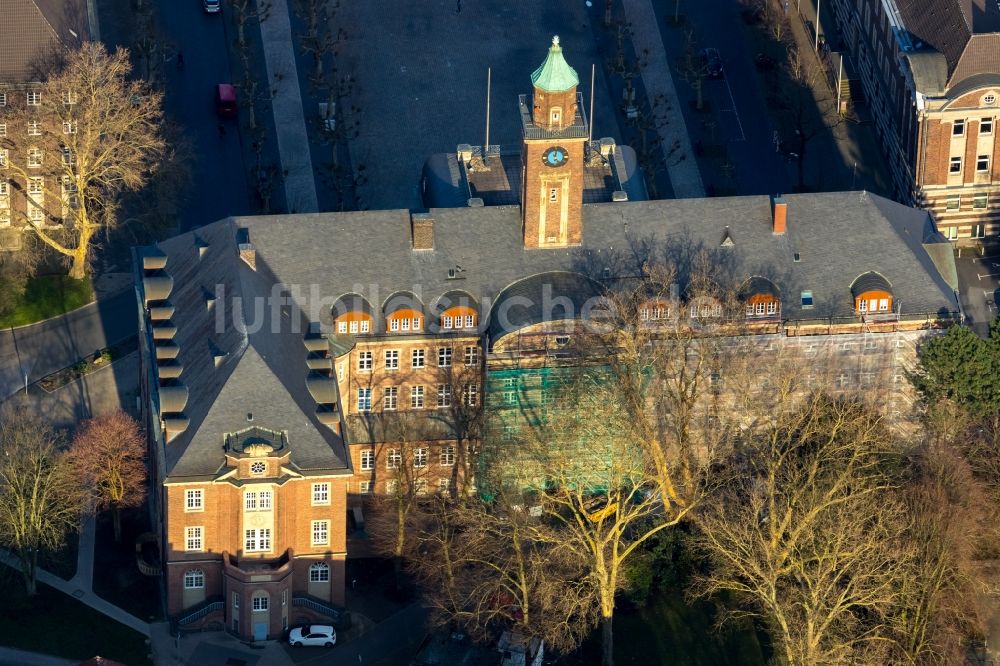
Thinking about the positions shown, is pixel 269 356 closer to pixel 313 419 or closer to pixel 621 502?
pixel 313 419

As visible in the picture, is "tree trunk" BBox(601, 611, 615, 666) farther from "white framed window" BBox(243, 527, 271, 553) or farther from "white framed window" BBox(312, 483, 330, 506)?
"white framed window" BBox(243, 527, 271, 553)

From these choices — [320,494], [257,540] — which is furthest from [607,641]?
[257,540]

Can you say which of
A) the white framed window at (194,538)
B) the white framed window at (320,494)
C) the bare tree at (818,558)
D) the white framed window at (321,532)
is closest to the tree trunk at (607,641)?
the bare tree at (818,558)

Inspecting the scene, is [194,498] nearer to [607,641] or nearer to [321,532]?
[321,532]

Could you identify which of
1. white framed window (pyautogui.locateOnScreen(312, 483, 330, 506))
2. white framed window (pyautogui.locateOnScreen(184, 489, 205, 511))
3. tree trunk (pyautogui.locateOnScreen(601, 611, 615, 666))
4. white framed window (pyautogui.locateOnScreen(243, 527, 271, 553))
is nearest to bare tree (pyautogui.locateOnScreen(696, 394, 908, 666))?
tree trunk (pyautogui.locateOnScreen(601, 611, 615, 666))

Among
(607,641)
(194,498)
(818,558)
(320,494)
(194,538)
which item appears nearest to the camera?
(818,558)

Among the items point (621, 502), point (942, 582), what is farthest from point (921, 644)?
point (621, 502)
